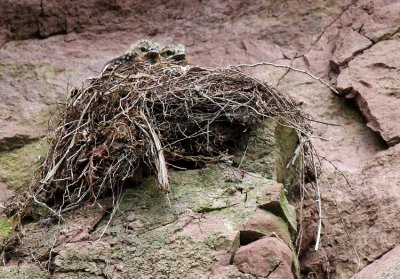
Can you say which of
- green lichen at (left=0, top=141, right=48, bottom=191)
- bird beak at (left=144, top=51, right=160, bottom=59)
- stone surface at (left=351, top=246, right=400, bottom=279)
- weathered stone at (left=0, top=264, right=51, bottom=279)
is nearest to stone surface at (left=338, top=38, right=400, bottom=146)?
stone surface at (left=351, top=246, right=400, bottom=279)

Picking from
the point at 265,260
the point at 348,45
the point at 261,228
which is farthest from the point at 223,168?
the point at 348,45

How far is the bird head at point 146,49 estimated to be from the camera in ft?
17.6

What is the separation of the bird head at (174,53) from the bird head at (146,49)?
0.13 ft

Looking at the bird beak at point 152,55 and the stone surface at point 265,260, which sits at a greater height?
the bird beak at point 152,55

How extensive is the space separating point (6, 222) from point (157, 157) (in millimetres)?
866

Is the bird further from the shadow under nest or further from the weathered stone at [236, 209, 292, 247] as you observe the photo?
the weathered stone at [236, 209, 292, 247]

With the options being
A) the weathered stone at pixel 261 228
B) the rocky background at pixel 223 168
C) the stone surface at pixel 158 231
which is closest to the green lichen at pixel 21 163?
the rocky background at pixel 223 168

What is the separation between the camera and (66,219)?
4.31 m

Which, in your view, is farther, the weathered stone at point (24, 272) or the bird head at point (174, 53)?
the bird head at point (174, 53)

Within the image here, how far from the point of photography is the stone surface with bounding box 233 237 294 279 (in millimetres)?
3820

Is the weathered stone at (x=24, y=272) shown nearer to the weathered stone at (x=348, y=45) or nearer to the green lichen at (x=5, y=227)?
the green lichen at (x=5, y=227)

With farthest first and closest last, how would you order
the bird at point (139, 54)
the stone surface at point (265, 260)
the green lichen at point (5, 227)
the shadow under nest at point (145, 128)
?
the bird at point (139, 54) < the green lichen at point (5, 227) < the shadow under nest at point (145, 128) < the stone surface at point (265, 260)

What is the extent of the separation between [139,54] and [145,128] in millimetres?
1207

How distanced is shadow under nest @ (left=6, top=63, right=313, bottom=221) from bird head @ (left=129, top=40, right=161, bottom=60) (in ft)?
2.09
